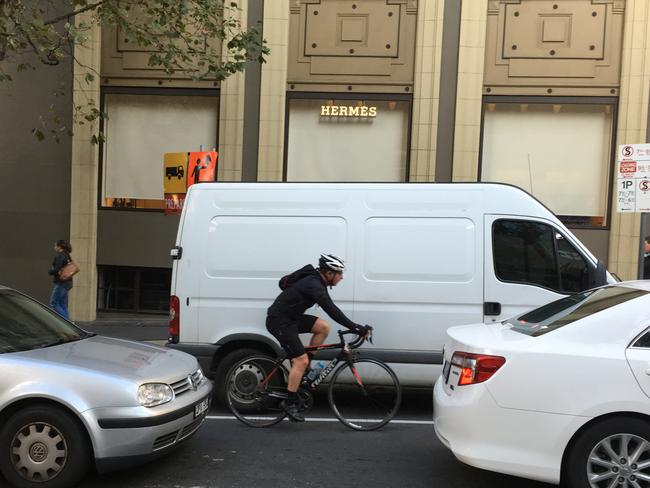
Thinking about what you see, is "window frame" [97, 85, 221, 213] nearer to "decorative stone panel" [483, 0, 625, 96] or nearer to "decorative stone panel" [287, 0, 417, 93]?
"decorative stone panel" [287, 0, 417, 93]

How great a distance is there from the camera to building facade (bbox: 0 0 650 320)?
1080 cm

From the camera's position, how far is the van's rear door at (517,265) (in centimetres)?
559

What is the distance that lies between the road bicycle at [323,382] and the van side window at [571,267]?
6.75 ft

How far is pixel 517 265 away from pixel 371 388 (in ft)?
6.47

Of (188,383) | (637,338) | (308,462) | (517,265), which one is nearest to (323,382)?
(308,462)

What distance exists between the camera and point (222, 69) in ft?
30.5

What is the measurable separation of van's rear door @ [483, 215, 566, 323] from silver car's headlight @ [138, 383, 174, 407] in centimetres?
322

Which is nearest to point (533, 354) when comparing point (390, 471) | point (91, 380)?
point (390, 471)

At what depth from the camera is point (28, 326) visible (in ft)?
15.0

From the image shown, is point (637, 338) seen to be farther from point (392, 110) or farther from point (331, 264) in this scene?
point (392, 110)

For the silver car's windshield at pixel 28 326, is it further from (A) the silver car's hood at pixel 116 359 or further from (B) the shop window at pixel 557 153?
(B) the shop window at pixel 557 153

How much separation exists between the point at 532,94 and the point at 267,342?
8159mm

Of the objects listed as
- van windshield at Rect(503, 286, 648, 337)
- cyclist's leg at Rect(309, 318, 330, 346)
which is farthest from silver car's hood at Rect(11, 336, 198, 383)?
van windshield at Rect(503, 286, 648, 337)

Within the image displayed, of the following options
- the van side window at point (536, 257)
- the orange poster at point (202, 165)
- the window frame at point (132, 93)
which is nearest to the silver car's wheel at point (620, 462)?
the van side window at point (536, 257)
